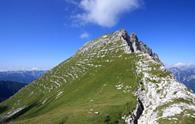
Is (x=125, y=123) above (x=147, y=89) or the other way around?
the other way around

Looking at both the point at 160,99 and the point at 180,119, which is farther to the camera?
the point at 160,99

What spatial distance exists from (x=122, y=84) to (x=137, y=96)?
33.4 metres

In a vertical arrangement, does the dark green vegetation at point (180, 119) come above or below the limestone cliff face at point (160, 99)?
below

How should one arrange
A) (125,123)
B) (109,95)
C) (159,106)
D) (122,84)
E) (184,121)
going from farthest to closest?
(122,84) < (109,95) < (125,123) < (159,106) < (184,121)

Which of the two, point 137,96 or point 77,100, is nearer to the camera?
point 137,96

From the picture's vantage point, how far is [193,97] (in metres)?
119

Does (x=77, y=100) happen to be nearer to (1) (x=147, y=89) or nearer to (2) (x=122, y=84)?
(2) (x=122, y=84)

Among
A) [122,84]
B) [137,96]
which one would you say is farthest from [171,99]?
[122,84]

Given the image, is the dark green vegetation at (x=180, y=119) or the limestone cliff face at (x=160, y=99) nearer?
the dark green vegetation at (x=180, y=119)

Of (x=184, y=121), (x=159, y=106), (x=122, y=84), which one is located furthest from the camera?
(x=122, y=84)

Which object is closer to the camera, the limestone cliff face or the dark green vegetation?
the dark green vegetation

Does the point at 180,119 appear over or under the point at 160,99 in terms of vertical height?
under

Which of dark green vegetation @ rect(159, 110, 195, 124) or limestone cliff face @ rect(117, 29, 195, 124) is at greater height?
limestone cliff face @ rect(117, 29, 195, 124)

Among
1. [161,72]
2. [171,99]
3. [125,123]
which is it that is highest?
[161,72]
